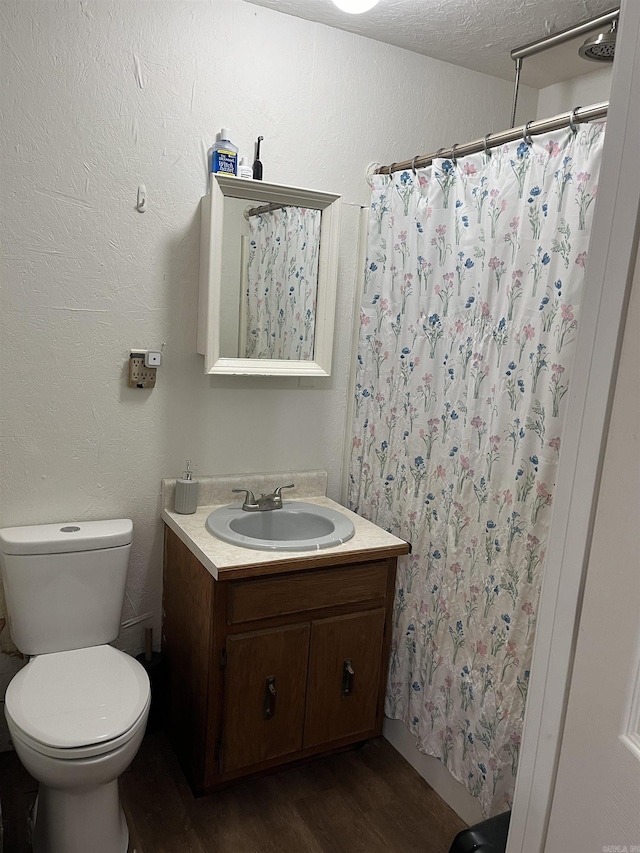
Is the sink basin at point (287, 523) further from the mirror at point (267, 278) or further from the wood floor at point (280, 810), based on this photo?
the wood floor at point (280, 810)

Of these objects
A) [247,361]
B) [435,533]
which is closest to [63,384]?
[247,361]

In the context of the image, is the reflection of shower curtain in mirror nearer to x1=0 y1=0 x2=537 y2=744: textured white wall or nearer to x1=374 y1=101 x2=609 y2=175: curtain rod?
x1=0 y1=0 x2=537 y2=744: textured white wall

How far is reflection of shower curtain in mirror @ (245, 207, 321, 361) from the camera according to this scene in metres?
2.22

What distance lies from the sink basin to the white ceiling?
1.71 meters

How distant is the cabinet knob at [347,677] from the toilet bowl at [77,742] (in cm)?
65

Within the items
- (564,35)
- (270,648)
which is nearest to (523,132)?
(564,35)

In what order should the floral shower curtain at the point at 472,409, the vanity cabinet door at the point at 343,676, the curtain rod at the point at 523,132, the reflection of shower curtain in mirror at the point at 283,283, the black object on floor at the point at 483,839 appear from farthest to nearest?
the reflection of shower curtain in mirror at the point at 283,283 < the vanity cabinet door at the point at 343,676 < the floral shower curtain at the point at 472,409 < the curtain rod at the point at 523,132 < the black object on floor at the point at 483,839

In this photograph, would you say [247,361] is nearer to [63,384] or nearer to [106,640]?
[63,384]

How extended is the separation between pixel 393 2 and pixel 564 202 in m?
0.96

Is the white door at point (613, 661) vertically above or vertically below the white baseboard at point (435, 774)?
above

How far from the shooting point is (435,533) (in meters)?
2.14

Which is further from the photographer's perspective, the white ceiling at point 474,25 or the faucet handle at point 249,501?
the faucet handle at point 249,501

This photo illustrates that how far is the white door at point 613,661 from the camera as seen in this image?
22.9 inches

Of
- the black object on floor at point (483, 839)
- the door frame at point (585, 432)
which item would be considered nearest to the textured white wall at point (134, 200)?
the black object on floor at point (483, 839)
